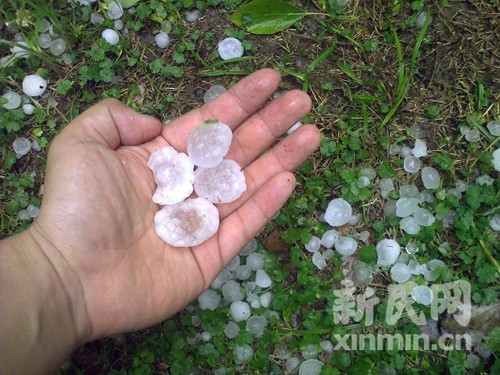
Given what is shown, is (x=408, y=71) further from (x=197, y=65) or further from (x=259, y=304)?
(x=259, y=304)

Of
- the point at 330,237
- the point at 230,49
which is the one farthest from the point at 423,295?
the point at 230,49

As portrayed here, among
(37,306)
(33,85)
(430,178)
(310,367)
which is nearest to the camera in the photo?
(37,306)

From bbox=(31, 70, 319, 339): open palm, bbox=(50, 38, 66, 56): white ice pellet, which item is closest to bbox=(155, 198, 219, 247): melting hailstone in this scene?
bbox=(31, 70, 319, 339): open palm

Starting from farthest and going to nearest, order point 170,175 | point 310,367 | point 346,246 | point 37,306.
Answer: point 346,246 → point 310,367 → point 170,175 → point 37,306

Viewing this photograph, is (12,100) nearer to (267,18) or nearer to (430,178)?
(267,18)

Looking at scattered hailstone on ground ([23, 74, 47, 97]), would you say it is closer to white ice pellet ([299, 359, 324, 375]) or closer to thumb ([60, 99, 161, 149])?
thumb ([60, 99, 161, 149])
